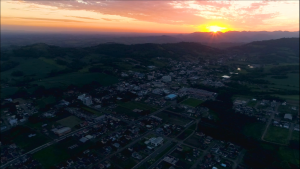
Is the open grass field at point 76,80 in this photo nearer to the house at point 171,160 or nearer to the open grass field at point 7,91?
the open grass field at point 7,91

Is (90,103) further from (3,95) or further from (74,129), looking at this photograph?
(3,95)

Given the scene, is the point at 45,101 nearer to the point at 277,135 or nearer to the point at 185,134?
the point at 185,134

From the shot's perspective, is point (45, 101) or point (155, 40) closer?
point (45, 101)

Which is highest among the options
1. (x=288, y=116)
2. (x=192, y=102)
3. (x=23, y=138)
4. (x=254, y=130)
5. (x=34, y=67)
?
(x=288, y=116)

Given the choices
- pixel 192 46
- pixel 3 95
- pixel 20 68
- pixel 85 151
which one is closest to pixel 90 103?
pixel 85 151

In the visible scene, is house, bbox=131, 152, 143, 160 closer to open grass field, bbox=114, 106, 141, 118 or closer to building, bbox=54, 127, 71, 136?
open grass field, bbox=114, 106, 141, 118

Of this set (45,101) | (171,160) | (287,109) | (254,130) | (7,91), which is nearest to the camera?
(171,160)

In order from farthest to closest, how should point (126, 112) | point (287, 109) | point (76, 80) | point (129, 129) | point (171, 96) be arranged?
point (76, 80), point (171, 96), point (126, 112), point (287, 109), point (129, 129)

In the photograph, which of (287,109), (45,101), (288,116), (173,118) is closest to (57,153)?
(173,118)

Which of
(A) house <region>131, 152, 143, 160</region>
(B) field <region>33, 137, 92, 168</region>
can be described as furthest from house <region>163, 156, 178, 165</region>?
(B) field <region>33, 137, 92, 168</region>
